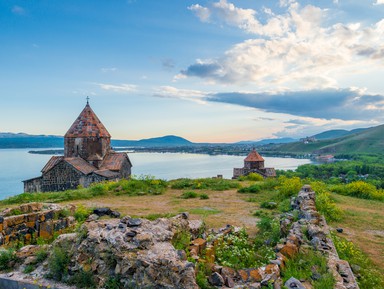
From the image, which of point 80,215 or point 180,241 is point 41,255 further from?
point 80,215

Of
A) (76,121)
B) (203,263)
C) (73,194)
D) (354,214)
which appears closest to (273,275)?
(203,263)

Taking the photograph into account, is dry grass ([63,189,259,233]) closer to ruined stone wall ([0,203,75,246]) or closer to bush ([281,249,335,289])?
ruined stone wall ([0,203,75,246])

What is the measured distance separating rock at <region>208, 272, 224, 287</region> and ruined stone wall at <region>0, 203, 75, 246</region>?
503 cm

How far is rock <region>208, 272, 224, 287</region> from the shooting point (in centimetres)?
419

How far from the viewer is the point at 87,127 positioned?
81.4 ft

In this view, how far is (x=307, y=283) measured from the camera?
4.21 metres

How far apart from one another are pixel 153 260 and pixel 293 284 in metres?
1.95

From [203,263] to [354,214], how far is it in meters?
8.42

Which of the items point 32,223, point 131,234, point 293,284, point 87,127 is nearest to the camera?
point 293,284

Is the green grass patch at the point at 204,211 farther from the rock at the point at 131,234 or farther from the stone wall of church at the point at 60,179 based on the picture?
the stone wall of church at the point at 60,179

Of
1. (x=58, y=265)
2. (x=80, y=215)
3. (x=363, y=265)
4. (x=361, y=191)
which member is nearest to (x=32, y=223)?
(x=80, y=215)

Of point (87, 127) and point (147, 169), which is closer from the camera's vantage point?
point (87, 127)

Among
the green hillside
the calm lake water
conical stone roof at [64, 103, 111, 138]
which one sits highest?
conical stone roof at [64, 103, 111, 138]

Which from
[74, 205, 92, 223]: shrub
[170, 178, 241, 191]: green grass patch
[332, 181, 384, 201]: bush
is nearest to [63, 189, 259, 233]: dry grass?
[170, 178, 241, 191]: green grass patch
